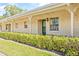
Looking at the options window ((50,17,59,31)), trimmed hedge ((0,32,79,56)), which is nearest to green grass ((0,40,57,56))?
trimmed hedge ((0,32,79,56))

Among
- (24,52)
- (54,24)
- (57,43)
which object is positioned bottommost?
(24,52)

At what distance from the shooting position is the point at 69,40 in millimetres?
9133

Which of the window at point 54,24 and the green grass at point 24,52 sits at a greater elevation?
the window at point 54,24

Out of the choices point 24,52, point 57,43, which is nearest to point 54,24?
point 57,43

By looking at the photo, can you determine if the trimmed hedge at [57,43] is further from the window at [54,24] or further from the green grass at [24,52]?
the window at [54,24]

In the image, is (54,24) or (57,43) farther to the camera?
(54,24)

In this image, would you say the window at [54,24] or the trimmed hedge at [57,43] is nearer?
the trimmed hedge at [57,43]

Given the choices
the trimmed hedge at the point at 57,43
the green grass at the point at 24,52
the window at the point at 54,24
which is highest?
the window at the point at 54,24

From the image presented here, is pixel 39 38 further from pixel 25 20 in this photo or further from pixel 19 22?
pixel 19 22

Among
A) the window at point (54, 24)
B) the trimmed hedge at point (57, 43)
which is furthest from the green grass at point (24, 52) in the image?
the window at point (54, 24)

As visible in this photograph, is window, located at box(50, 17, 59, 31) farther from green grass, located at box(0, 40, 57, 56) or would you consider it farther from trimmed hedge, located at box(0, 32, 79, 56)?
green grass, located at box(0, 40, 57, 56)

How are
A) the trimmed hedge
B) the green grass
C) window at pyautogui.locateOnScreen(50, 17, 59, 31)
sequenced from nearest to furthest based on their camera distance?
the trimmed hedge → the green grass → window at pyautogui.locateOnScreen(50, 17, 59, 31)

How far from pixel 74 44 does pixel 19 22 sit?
17.8 meters

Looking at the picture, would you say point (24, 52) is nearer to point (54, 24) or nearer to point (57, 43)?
point (57, 43)
